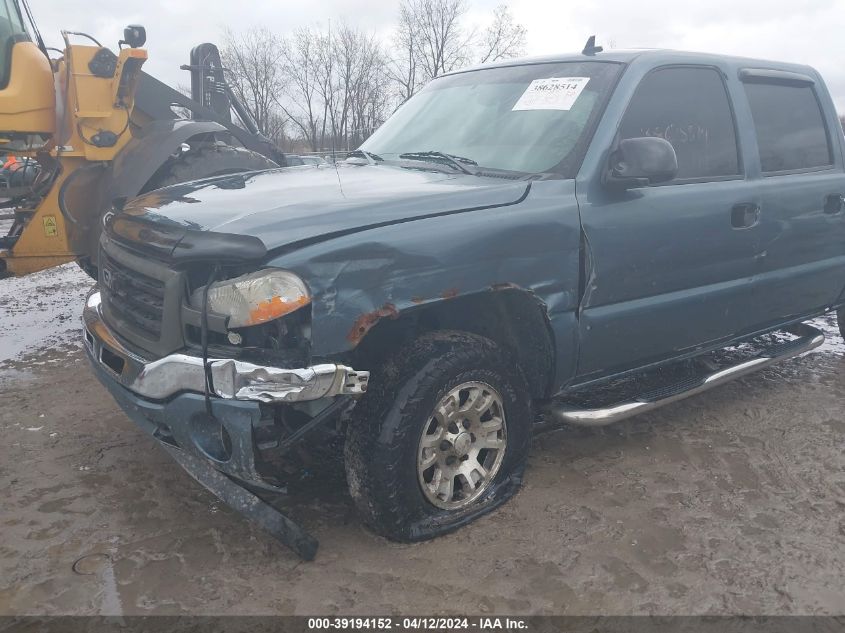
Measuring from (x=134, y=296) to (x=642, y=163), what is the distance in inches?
84.1

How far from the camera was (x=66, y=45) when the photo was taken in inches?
219

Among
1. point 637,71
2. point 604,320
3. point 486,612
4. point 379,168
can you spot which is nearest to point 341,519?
point 486,612

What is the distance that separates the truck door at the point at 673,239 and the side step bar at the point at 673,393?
18 centimetres

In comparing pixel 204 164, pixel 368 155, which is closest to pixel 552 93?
pixel 368 155

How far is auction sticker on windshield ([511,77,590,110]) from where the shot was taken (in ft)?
10.9

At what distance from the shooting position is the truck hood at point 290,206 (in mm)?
2420

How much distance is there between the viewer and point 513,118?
3.42m

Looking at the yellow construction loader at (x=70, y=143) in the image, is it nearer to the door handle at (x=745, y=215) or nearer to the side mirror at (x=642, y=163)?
the side mirror at (x=642, y=163)

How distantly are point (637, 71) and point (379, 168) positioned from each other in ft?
4.30

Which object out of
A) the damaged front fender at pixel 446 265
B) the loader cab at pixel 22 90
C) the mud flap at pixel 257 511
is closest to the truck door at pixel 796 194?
the damaged front fender at pixel 446 265

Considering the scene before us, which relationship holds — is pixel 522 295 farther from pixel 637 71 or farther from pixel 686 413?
pixel 686 413

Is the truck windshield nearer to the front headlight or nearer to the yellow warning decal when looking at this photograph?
the front headlight

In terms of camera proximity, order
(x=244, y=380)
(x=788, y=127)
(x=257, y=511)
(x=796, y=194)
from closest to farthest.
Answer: (x=244, y=380), (x=257, y=511), (x=796, y=194), (x=788, y=127)

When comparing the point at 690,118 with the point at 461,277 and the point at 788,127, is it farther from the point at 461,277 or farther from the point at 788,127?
the point at 461,277
